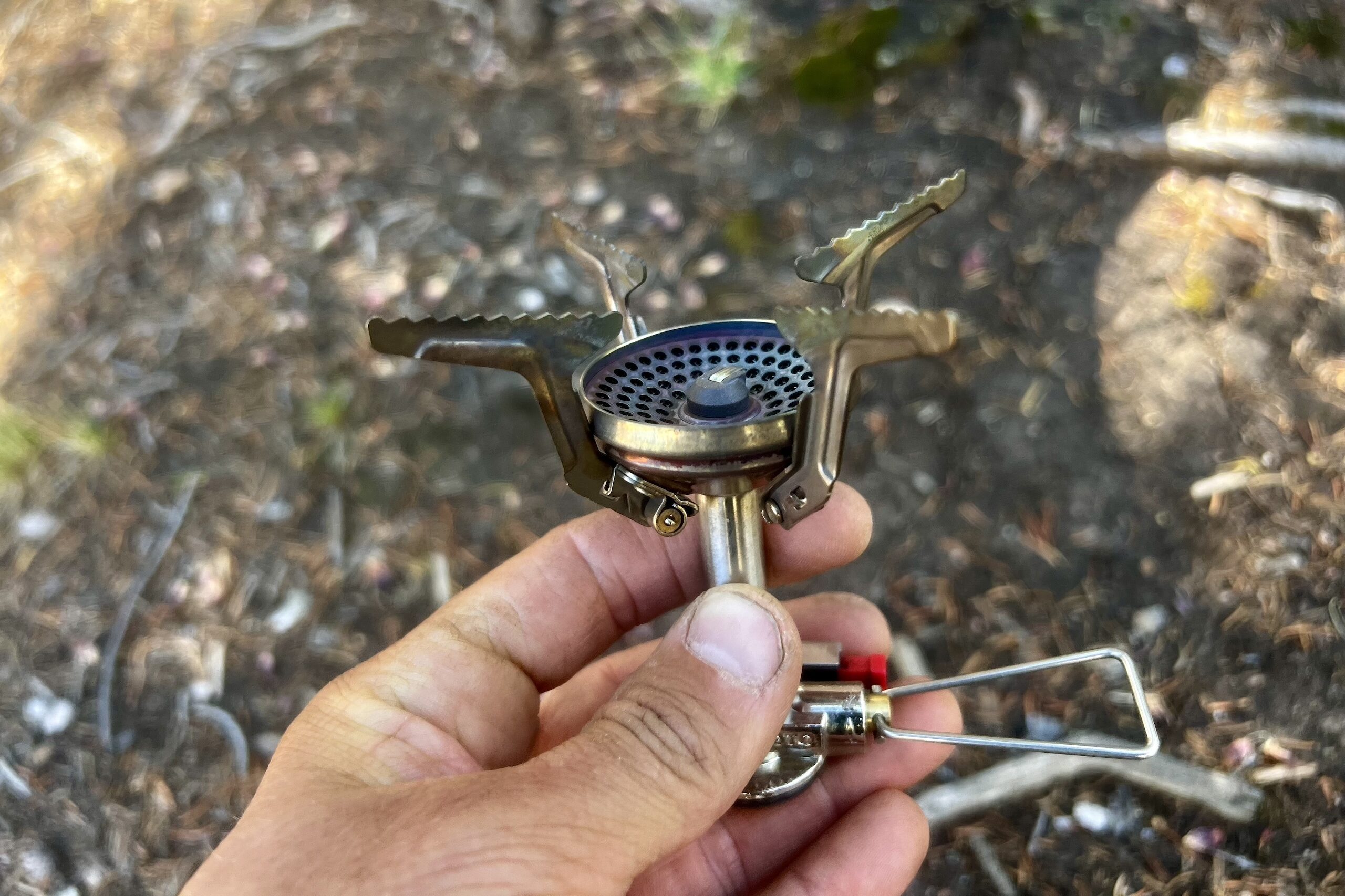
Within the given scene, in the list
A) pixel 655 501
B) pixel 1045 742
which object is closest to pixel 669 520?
pixel 655 501

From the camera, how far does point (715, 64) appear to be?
12.6 ft

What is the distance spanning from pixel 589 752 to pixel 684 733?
13 centimetres

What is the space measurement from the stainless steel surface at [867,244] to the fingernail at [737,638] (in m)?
0.49

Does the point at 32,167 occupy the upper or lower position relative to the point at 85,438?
upper

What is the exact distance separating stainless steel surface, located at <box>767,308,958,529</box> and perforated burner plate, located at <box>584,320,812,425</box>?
0.14 m

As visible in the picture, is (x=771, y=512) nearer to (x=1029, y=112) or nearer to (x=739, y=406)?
(x=739, y=406)

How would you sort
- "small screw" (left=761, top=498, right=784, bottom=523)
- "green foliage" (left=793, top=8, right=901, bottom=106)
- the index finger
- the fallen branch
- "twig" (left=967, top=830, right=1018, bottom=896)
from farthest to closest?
"green foliage" (left=793, top=8, right=901, bottom=106), the fallen branch, "twig" (left=967, top=830, right=1018, bottom=896), the index finger, "small screw" (left=761, top=498, right=784, bottom=523)

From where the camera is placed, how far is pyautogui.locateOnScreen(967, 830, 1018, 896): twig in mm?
2186

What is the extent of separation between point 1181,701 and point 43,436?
3.33 meters

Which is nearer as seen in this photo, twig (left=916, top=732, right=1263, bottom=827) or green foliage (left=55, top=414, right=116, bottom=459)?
twig (left=916, top=732, right=1263, bottom=827)

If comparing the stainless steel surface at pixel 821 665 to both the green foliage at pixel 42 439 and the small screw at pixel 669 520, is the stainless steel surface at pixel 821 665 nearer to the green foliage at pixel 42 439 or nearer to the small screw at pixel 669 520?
the small screw at pixel 669 520

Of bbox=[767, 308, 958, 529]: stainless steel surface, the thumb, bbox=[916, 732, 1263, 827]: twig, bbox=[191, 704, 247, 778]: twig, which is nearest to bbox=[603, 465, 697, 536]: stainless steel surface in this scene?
the thumb

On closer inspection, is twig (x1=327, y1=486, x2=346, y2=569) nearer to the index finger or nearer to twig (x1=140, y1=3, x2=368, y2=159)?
the index finger

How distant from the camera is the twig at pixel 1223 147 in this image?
10.4 feet
